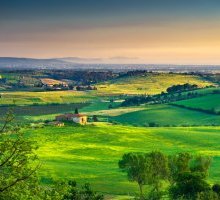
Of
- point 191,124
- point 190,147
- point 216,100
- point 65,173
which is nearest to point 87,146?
point 190,147

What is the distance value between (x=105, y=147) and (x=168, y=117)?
63.7 m

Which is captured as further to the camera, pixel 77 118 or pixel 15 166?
pixel 77 118

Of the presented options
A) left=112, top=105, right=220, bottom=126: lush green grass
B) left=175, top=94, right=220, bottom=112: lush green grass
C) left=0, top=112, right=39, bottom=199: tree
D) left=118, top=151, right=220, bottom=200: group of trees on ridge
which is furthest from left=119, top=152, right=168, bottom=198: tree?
left=175, top=94, right=220, bottom=112: lush green grass

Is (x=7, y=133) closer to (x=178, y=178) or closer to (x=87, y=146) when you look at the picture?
(x=178, y=178)

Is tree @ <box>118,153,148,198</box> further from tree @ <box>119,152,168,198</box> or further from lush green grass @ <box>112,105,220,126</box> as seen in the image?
lush green grass @ <box>112,105,220,126</box>

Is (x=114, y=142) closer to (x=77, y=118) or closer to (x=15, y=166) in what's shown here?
(x=77, y=118)

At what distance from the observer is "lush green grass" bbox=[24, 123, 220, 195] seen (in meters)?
80.3

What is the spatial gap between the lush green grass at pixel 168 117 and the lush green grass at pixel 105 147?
2269 cm

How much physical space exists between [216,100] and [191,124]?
3322 cm

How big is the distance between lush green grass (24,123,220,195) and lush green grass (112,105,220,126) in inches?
893

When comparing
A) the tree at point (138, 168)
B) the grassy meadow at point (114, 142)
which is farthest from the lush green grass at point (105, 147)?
the tree at point (138, 168)

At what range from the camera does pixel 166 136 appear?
132m

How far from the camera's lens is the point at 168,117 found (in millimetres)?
176500

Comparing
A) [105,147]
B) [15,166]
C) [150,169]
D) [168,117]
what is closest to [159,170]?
[150,169]
